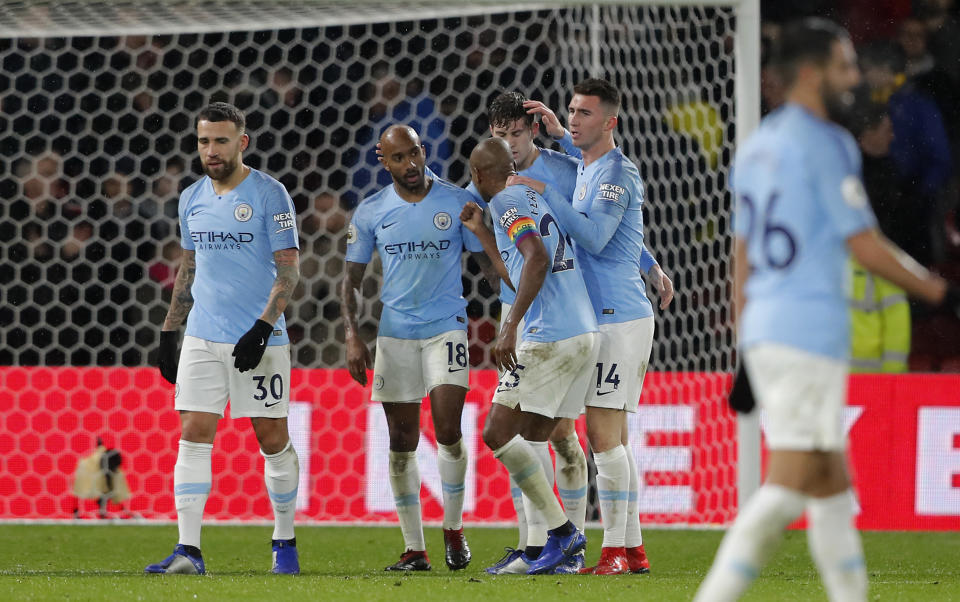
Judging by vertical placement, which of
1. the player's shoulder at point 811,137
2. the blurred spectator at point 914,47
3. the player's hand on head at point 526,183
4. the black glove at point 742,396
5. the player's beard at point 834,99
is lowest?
the black glove at point 742,396

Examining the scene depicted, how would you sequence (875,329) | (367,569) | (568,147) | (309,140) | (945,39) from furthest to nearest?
(945,39), (309,140), (875,329), (568,147), (367,569)

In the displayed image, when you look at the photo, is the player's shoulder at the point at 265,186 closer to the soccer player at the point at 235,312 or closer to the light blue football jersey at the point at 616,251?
the soccer player at the point at 235,312

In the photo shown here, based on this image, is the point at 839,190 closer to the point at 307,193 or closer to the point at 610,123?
the point at 610,123

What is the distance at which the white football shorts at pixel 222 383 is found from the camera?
5.29 meters

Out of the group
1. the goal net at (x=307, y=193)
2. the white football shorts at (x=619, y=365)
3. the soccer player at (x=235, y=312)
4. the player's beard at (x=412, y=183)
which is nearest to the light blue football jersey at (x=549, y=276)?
the white football shorts at (x=619, y=365)

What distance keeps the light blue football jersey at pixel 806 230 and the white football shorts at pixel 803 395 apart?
3 centimetres

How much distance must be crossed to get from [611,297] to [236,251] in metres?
1.55

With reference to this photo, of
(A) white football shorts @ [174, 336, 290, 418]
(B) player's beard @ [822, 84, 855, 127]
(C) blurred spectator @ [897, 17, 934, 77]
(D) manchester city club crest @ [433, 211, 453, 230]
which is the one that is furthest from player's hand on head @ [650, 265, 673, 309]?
(C) blurred spectator @ [897, 17, 934, 77]

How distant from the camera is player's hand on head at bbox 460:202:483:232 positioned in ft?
16.9

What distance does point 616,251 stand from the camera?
5535mm

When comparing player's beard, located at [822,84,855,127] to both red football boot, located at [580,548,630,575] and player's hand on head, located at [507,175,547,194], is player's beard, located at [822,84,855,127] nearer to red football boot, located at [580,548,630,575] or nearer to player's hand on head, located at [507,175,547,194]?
player's hand on head, located at [507,175,547,194]

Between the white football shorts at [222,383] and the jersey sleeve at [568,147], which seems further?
the jersey sleeve at [568,147]

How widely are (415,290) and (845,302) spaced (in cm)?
285

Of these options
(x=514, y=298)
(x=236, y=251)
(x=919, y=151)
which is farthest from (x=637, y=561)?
(x=919, y=151)
